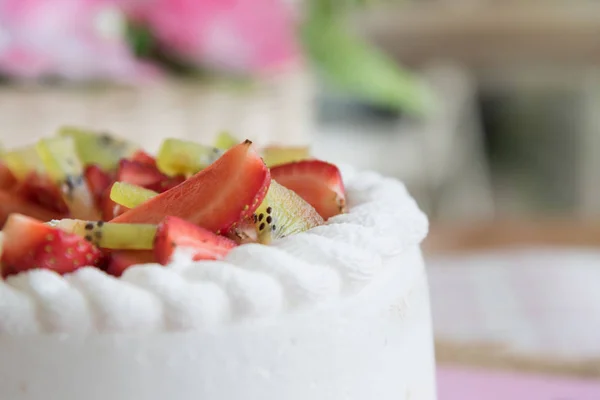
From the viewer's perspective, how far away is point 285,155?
2.99 feet

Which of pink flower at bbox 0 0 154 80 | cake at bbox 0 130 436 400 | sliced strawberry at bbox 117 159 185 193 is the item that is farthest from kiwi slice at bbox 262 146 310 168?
pink flower at bbox 0 0 154 80

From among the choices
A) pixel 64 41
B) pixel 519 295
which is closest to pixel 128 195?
pixel 64 41

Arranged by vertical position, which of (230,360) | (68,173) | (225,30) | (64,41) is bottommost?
(230,360)

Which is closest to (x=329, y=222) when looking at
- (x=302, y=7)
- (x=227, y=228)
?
(x=227, y=228)

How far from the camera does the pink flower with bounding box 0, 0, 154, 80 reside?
4.48 feet

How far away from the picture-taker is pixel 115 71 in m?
1.51

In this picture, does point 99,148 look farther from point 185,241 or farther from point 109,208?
point 185,241

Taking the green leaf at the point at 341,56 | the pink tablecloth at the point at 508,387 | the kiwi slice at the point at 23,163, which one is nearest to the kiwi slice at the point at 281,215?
the kiwi slice at the point at 23,163

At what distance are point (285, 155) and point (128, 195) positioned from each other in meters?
0.22

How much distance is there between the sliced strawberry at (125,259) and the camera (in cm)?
65

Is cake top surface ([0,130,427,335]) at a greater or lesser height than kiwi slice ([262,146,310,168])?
lesser

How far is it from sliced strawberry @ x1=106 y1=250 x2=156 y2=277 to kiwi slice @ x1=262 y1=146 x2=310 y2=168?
0.87 feet

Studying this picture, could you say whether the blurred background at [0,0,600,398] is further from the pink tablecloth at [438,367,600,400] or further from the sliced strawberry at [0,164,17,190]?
the sliced strawberry at [0,164,17,190]

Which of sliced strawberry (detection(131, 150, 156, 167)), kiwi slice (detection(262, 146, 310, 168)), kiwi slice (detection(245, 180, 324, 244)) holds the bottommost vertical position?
kiwi slice (detection(245, 180, 324, 244))
